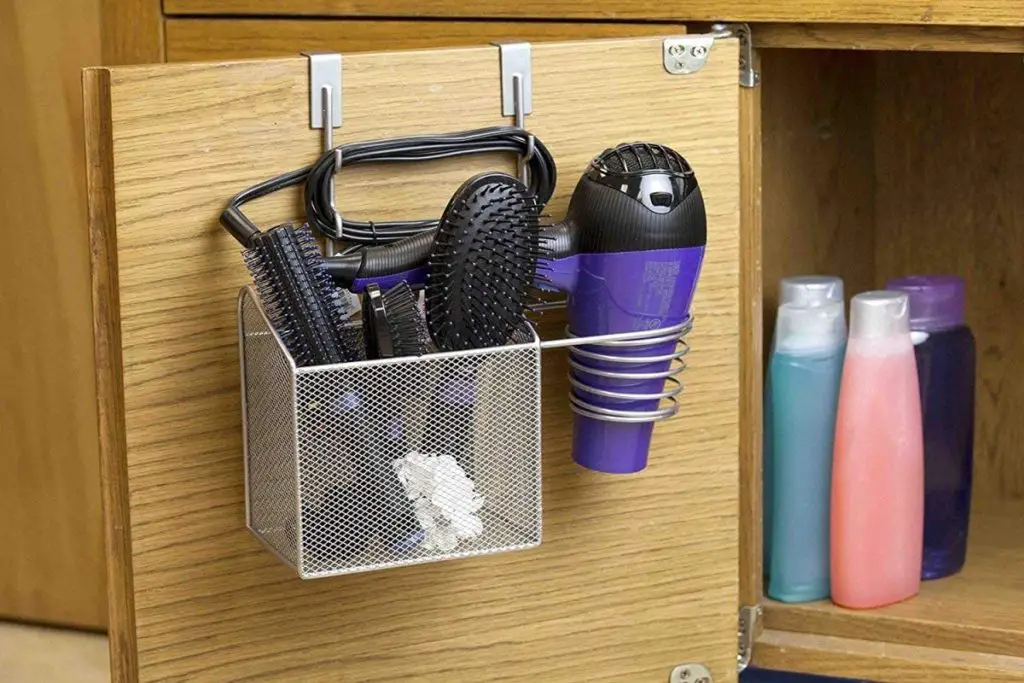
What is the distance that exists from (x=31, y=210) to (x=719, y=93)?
1.86 ft

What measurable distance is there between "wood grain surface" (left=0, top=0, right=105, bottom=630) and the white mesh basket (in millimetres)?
405

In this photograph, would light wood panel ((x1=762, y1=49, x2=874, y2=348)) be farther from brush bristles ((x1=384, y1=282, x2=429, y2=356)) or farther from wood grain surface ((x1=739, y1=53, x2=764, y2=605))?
brush bristles ((x1=384, y1=282, x2=429, y2=356))

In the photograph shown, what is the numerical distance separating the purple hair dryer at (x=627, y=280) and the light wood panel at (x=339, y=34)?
15 centimetres

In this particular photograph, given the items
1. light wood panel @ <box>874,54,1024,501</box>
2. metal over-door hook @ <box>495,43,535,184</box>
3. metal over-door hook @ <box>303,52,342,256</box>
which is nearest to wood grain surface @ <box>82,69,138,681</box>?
metal over-door hook @ <box>303,52,342,256</box>

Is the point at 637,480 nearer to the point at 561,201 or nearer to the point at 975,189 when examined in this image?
the point at 561,201

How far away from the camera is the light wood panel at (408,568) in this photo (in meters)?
0.75

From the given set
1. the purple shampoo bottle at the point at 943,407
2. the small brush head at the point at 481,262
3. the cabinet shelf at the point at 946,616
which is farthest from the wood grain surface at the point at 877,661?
the small brush head at the point at 481,262

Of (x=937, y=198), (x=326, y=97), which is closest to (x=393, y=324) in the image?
(x=326, y=97)

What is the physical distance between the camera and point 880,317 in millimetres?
969

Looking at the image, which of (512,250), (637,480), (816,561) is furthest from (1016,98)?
(512,250)

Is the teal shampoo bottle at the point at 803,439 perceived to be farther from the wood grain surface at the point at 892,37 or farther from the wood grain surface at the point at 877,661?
the wood grain surface at the point at 892,37

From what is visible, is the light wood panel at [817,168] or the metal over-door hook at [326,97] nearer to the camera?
the metal over-door hook at [326,97]

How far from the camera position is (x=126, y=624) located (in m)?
0.79

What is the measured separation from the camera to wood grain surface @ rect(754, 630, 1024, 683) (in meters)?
0.93
